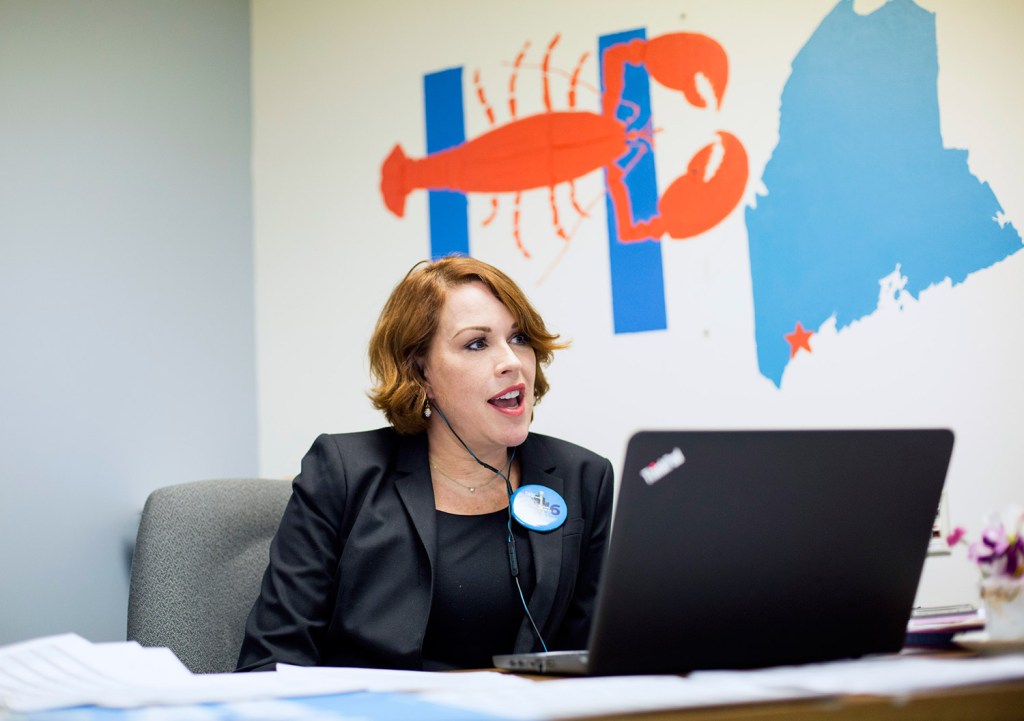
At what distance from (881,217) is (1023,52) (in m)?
0.47

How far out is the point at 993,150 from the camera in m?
2.21

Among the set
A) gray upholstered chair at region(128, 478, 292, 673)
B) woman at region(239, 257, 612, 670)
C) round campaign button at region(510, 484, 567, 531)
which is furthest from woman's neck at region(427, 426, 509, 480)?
gray upholstered chair at region(128, 478, 292, 673)

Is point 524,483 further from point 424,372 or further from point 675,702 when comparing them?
point 675,702

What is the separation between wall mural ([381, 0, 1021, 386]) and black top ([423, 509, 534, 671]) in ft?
3.09

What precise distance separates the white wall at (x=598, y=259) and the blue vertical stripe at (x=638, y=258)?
0.03 meters

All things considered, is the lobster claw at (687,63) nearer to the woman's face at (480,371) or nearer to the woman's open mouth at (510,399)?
the woman's face at (480,371)

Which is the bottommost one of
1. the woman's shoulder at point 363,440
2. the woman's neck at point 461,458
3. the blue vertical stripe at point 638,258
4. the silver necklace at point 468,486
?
the silver necklace at point 468,486

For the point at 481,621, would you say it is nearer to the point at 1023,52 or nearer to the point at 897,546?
the point at 897,546

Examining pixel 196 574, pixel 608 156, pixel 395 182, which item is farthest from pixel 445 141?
pixel 196 574

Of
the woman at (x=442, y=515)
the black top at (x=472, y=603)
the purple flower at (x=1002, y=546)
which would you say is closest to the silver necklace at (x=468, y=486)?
the woman at (x=442, y=515)

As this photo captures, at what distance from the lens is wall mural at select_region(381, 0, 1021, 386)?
88.4 inches

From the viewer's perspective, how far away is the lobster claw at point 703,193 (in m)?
2.40

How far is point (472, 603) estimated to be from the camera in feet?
5.44

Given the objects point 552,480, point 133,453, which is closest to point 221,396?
point 133,453
